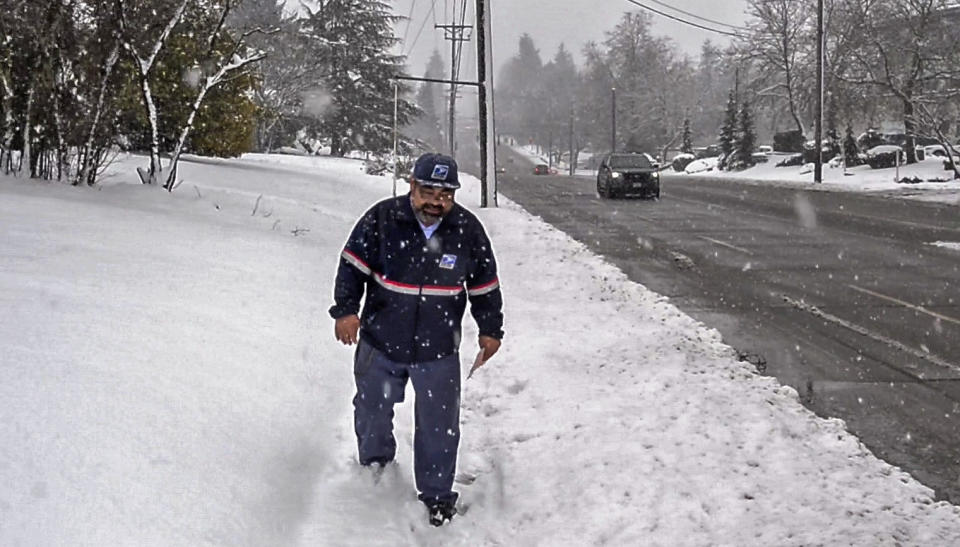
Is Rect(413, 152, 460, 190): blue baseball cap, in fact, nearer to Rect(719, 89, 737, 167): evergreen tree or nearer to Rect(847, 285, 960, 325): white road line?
Rect(847, 285, 960, 325): white road line

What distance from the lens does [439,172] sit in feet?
12.8

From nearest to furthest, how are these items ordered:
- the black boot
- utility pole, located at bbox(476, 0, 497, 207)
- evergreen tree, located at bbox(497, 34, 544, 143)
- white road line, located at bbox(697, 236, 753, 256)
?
the black boot < white road line, located at bbox(697, 236, 753, 256) < utility pole, located at bbox(476, 0, 497, 207) < evergreen tree, located at bbox(497, 34, 544, 143)

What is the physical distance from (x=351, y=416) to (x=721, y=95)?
112m

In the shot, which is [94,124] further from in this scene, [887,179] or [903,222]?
[887,179]

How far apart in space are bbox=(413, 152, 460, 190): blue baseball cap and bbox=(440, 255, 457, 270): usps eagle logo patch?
1.07 feet

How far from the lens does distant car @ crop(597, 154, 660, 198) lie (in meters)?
28.0

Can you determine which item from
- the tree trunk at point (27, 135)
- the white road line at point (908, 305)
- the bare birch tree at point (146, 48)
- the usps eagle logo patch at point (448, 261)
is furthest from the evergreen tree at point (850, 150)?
the usps eagle logo patch at point (448, 261)

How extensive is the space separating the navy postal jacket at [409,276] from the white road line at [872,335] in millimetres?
4485

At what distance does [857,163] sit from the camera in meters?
44.0

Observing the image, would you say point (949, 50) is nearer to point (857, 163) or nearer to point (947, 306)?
point (857, 163)

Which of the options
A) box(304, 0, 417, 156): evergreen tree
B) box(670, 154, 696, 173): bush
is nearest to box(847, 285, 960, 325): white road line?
box(304, 0, 417, 156): evergreen tree

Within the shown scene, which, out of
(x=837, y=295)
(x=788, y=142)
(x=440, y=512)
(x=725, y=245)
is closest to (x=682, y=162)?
(x=788, y=142)

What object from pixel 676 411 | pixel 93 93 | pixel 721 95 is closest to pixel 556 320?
pixel 676 411

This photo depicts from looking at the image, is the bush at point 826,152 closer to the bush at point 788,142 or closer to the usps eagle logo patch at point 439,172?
the bush at point 788,142
